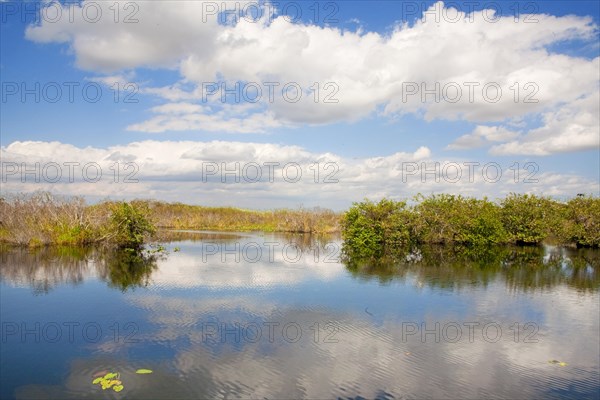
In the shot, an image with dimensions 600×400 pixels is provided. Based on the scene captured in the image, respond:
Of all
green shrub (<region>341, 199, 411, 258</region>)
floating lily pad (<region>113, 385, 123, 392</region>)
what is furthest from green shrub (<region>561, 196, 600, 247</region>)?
floating lily pad (<region>113, 385, 123, 392</region>)

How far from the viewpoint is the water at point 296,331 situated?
26.4 feet

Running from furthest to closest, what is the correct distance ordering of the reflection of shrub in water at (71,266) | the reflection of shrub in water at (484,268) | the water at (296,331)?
the reflection of shrub in water at (484,268)
the reflection of shrub in water at (71,266)
the water at (296,331)

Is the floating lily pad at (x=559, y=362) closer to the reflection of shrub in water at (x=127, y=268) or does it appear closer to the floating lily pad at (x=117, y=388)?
the floating lily pad at (x=117, y=388)

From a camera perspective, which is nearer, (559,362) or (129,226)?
(559,362)

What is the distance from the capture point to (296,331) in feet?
36.8

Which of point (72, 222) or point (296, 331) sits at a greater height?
point (72, 222)

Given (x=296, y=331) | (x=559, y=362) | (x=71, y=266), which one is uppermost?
(x=71, y=266)

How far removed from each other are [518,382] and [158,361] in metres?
7.22

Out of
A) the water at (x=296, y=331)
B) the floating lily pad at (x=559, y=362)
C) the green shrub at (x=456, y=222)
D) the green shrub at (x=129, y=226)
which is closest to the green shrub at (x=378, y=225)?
the green shrub at (x=456, y=222)

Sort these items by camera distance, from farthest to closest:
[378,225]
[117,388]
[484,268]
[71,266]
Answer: [378,225] → [484,268] → [71,266] → [117,388]

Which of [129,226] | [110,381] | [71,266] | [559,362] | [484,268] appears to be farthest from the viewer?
[129,226]

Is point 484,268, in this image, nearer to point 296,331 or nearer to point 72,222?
point 296,331

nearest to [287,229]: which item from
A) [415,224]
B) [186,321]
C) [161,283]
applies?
[415,224]

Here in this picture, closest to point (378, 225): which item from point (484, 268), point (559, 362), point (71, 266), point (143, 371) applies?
point (484, 268)
